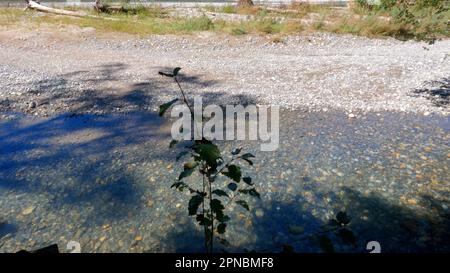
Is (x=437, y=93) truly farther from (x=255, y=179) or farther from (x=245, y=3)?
(x=245, y=3)

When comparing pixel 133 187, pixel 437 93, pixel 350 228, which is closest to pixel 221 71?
pixel 437 93

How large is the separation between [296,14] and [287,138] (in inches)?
466

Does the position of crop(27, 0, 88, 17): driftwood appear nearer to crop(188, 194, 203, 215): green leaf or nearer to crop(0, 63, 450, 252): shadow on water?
crop(0, 63, 450, 252): shadow on water

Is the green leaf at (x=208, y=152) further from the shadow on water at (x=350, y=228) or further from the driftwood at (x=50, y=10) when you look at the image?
the driftwood at (x=50, y=10)

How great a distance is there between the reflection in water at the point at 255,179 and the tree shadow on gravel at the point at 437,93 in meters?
0.98

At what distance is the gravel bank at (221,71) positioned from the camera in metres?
7.57

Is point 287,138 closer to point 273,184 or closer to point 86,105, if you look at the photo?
point 273,184

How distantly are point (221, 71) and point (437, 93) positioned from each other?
5433 millimetres

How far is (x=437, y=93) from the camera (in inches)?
307

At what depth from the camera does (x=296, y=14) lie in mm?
16047

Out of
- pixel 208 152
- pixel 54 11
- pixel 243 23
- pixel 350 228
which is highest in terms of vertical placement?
pixel 54 11

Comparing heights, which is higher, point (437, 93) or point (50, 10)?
point (50, 10)

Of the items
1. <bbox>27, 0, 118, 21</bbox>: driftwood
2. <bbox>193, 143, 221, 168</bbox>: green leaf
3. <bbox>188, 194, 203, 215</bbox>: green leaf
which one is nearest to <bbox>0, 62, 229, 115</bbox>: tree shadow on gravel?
<bbox>188, 194, 203, 215</bbox>: green leaf

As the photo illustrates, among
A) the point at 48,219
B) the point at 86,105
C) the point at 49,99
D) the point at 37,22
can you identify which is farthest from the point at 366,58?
the point at 37,22
